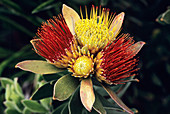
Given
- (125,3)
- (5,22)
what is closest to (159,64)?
(125,3)

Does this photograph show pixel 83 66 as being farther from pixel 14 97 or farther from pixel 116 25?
pixel 14 97

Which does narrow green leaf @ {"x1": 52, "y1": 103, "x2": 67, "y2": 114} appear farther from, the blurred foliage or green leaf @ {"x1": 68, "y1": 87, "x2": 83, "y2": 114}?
the blurred foliage

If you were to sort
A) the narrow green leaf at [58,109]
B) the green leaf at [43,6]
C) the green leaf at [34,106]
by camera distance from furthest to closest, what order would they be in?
the green leaf at [43,6] < the green leaf at [34,106] < the narrow green leaf at [58,109]

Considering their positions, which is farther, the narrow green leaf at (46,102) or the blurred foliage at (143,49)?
the blurred foliage at (143,49)

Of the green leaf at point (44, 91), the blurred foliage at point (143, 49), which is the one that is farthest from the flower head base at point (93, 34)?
the blurred foliage at point (143, 49)

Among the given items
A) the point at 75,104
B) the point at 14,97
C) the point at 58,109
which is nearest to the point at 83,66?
the point at 75,104

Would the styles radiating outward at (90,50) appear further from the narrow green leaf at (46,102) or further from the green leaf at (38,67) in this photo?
the narrow green leaf at (46,102)

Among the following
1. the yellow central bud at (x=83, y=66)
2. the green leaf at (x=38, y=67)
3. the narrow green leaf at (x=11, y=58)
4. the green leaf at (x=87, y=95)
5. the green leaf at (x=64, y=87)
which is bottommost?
the green leaf at (x=87, y=95)

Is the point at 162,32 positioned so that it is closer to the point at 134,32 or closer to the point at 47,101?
the point at 134,32
